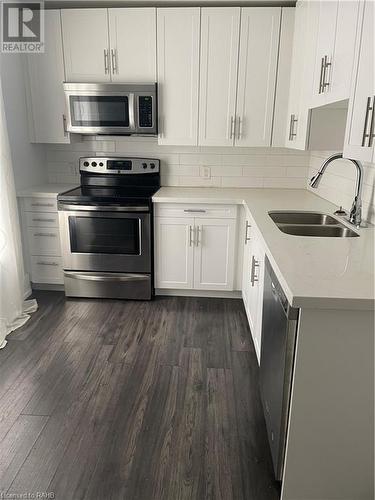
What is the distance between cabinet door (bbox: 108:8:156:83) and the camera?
9.97 feet

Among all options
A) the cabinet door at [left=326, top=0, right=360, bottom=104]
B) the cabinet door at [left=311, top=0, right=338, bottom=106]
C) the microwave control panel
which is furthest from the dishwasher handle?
the microwave control panel

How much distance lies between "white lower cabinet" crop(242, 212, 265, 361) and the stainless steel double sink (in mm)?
190

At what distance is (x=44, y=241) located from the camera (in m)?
Answer: 3.34

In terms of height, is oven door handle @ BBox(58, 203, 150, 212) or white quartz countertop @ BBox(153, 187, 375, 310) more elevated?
white quartz countertop @ BBox(153, 187, 375, 310)

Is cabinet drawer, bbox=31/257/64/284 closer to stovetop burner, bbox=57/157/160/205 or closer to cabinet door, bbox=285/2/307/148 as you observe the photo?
stovetop burner, bbox=57/157/160/205

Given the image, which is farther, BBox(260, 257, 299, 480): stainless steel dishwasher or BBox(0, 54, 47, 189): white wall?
BBox(0, 54, 47, 189): white wall

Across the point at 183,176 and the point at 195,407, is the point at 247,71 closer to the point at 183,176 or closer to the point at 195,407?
the point at 183,176

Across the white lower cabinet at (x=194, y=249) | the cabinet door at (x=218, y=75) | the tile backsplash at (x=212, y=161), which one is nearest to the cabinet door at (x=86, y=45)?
the tile backsplash at (x=212, y=161)

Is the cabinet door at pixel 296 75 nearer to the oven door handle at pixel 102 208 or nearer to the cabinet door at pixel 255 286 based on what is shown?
the cabinet door at pixel 255 286

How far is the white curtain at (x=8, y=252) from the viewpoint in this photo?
108 inches

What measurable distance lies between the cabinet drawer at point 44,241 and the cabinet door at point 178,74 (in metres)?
1.27

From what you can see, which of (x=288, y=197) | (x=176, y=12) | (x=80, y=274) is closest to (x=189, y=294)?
(x=80, y=274)

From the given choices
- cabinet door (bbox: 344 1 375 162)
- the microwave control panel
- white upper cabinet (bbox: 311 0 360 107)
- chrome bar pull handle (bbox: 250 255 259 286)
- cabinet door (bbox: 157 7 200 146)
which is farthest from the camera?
the microwave control panel

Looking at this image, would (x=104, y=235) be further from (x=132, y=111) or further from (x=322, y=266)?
(x=322, y=266)
